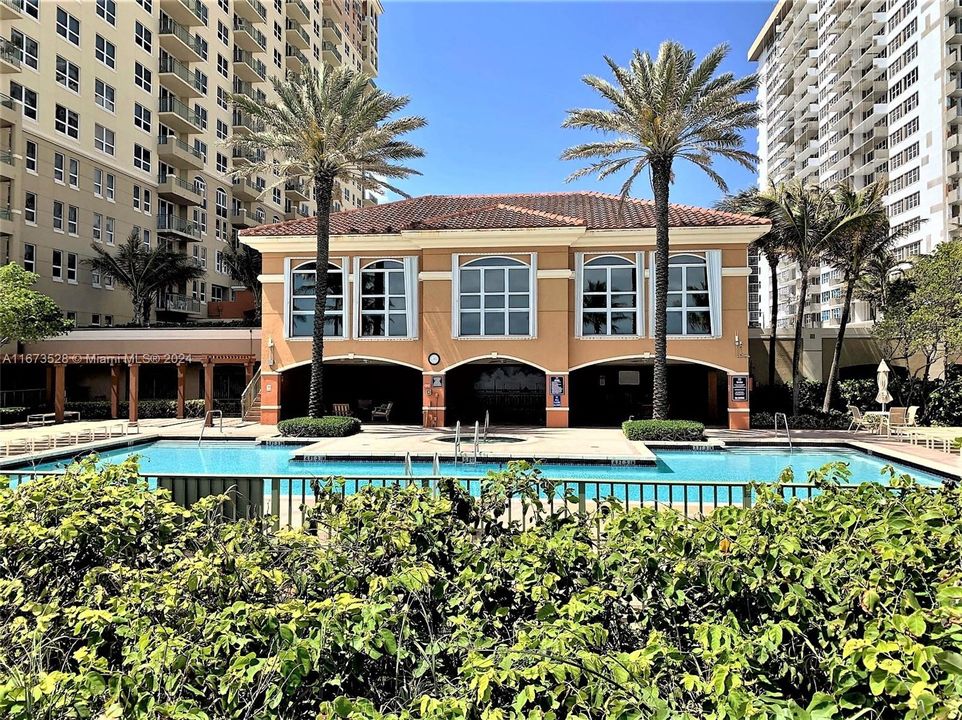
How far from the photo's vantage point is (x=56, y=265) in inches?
1390

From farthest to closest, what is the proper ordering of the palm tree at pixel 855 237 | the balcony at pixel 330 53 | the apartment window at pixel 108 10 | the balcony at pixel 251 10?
1. the balcony at pixel 330 53
2. the balcony at pixel 251 10
3. the apartment window at pixel 108 10
4. the palm tree at pixel 855 237

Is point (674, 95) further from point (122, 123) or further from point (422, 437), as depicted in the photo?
point (122, 123)

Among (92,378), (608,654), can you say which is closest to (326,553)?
(608,654)

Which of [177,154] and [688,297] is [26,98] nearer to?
[177,154]

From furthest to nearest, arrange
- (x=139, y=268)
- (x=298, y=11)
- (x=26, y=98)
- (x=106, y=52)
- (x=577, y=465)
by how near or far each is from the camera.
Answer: (x=298, y=11), (x=106, y=52), (x=139, y=268), (x=26, y=98), (x=577, y=465)

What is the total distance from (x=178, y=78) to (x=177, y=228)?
10.5 m

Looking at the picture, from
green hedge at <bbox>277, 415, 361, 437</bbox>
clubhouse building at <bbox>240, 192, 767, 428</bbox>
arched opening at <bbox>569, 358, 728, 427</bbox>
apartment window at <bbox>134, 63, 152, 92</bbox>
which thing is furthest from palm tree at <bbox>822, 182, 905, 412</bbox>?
apartment window at <bbox>134, 63, 152, 92</bbox>

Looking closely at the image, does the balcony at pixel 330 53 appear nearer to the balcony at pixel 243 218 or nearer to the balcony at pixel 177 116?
the balcony at pixel 243 218

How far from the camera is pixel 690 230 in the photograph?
84.5 ft

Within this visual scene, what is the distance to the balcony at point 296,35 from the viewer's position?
60125 millimetres

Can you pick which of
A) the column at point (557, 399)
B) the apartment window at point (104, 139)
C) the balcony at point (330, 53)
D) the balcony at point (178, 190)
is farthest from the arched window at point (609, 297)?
the balcony at point (330, 53)

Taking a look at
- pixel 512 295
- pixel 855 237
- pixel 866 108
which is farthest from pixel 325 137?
pixel 866 108

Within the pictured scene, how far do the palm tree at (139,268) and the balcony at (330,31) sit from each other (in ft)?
124

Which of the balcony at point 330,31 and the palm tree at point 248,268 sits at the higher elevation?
the balcony at point 330,31
